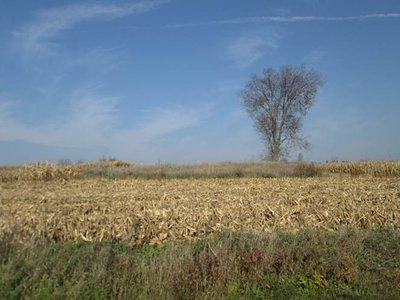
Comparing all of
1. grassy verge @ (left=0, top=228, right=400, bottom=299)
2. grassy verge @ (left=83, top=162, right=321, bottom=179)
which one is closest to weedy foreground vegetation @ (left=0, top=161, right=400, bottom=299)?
grassy verge @ (left=0, top=228, right=400, bottom=299)

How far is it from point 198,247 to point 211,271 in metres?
1.35

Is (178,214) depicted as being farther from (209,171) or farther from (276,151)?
(276,151)

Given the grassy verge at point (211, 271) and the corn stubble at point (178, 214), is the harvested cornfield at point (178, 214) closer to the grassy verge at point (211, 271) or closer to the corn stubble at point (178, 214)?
the corn stubble at point (178, 214)

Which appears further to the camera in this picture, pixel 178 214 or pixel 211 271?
pixel 178 214

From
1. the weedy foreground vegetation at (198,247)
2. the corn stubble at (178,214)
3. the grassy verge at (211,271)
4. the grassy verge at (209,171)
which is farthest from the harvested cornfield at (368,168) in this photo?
the grassy verge at (211,271)

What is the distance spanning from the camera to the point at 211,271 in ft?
24.2

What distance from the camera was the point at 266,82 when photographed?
58.7 metres

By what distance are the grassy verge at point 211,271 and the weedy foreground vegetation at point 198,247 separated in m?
0.02

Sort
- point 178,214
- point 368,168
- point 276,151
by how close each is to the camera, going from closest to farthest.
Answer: point 178,214 → point 368,168 → point 276,151

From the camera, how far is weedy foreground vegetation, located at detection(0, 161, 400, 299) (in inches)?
264

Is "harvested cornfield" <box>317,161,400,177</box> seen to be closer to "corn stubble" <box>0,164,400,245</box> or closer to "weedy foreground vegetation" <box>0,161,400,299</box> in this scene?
"corn stubble" <box>0,164,400,245</box>

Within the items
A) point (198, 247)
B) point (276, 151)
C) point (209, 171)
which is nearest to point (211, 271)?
point (198, 247)

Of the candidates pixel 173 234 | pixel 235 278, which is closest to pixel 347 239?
pixel 235 278

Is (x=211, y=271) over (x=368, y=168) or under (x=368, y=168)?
under
